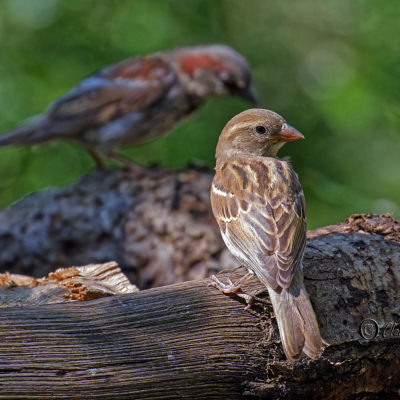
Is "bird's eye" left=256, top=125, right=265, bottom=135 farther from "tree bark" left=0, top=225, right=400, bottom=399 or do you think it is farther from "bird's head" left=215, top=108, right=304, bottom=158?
"tree bark" left=0, top=225, right=400, bottom=399

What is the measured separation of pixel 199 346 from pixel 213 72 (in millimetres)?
4757

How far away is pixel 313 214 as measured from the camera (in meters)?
6.79

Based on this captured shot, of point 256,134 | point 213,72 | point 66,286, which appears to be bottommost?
point 213,72

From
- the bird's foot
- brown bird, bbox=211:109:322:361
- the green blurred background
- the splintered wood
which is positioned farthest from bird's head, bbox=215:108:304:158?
the green blurred background

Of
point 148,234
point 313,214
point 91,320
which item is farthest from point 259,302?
point 313,214

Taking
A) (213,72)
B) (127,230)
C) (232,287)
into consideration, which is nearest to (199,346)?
(232,287)

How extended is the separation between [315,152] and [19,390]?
213 inches

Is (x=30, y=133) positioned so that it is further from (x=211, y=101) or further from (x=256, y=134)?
(x=256, y=134)

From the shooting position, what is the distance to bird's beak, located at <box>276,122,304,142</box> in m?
3.94

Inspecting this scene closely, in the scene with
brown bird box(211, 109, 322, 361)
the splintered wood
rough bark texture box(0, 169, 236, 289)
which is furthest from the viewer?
rough bark texture box(0, 169, 236, 289)

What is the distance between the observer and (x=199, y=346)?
2742mm

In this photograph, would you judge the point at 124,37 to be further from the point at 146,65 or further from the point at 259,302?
the point at 259,302

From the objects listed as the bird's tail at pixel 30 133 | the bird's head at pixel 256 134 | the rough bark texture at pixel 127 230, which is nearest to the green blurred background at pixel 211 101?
the bird's tail at pixel 30 133

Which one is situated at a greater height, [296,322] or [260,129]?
[260,129]
